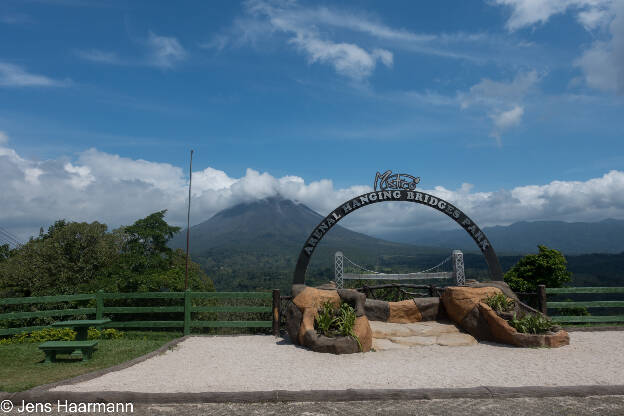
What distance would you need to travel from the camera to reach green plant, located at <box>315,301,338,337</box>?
926cm

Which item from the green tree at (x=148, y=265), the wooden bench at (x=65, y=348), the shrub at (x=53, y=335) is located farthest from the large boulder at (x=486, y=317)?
the green tree at (x=148, y=265)

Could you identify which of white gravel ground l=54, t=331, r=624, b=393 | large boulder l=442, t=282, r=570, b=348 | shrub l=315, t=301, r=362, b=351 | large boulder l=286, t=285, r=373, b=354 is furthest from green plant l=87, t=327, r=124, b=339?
large boulder l=442, t=282, r=570, b=348

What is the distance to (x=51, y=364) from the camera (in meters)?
7.93

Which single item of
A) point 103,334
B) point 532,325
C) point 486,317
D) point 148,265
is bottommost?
point 103,334

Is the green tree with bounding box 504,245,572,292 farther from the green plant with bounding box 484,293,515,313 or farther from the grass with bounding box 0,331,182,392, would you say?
the grass with bounding box 0,331,182,392

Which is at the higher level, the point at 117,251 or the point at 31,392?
the point at 117,251

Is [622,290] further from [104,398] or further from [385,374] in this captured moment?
[104,398]

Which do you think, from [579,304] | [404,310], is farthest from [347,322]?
[579,304]

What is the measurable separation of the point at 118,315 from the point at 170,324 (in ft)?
31.1

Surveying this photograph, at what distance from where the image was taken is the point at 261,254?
148 m

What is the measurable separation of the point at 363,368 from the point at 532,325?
15.2ft

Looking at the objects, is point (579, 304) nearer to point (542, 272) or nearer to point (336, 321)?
point (542, 272)

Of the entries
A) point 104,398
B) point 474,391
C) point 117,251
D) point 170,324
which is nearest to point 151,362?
point 104,398

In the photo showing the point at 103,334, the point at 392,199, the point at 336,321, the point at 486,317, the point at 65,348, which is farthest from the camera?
the point at 392,199
